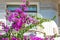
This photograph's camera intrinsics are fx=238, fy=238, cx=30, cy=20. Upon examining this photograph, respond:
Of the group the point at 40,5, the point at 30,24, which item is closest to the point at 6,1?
the point at 40,5

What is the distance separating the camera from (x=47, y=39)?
3.82ft

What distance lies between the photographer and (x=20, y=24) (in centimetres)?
111

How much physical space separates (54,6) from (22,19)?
722 centimetres

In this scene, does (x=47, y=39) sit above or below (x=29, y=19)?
below

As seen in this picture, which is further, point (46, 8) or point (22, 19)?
point (46, 8)

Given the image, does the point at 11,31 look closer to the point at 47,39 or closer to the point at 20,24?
the point at 20,24

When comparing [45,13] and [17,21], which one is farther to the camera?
[45,13]

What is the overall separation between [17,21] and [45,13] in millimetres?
7041

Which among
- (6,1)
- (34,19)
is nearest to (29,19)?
(34,19)

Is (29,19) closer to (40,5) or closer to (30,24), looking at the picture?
(30,24)

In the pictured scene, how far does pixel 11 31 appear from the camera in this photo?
1152 millimetres

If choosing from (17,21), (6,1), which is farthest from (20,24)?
(6,1)

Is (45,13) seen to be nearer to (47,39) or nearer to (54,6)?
(54,6)

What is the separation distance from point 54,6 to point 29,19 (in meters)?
7.19
